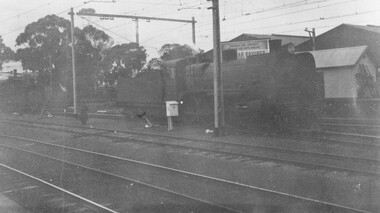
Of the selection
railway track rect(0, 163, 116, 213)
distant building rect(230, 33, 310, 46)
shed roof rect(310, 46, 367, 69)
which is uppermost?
distant building rect(230, 33, 310, 46)

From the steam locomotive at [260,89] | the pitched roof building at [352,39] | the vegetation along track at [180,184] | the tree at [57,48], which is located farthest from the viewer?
the tree at [57,48]

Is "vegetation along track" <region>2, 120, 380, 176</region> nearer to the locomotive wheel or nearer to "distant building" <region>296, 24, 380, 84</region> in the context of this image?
the locomotive wheel

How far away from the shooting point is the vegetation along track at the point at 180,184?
228 inches

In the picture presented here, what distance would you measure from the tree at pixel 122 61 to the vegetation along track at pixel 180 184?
100.0 ft

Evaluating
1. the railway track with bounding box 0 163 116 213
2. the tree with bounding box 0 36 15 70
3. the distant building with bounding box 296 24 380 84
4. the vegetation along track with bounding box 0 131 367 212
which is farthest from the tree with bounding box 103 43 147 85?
the railway track with bounding box 0 163 116 213

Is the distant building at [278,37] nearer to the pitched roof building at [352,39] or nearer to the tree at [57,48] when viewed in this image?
the pitched roof building at [352,39]

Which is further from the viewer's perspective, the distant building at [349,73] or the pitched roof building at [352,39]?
the pitched roof building at [352,39]

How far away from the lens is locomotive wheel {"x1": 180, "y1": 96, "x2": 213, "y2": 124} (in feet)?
54.8

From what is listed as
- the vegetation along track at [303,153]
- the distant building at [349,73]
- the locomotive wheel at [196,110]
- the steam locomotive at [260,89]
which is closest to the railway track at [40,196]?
the vegetation along track at [303,153]

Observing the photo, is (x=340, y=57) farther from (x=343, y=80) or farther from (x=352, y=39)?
(x=352, y=39)

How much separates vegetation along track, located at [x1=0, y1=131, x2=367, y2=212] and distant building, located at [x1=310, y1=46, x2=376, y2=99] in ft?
62.7

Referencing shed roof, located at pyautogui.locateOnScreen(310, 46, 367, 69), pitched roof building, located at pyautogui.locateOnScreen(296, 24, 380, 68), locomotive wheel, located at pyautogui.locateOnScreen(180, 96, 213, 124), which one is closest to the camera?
locomotive wheel, located at pyautogui.locateOnScreen(180, 96, 213, 124)

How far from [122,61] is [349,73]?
24961 millimetres

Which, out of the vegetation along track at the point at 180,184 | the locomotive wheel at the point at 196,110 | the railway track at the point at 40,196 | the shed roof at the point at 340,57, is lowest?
the railway track at the point at 40,196
